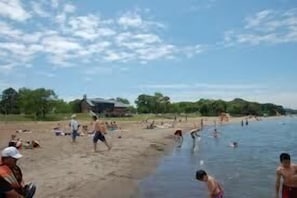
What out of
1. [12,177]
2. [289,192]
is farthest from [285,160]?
[12,177]

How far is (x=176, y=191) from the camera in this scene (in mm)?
15227

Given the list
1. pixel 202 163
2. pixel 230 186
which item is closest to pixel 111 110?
pixel 202 163

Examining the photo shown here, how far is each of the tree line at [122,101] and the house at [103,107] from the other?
4.67 meters

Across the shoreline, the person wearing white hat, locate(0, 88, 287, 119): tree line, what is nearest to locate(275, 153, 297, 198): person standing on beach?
the person wearing white hat

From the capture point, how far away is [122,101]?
5768 inches

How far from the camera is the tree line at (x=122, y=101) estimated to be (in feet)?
261

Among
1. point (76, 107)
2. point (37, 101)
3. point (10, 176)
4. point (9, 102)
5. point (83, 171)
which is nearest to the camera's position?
point (10, 176)

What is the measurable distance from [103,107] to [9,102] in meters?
22.8

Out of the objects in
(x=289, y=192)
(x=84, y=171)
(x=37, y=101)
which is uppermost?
(x=37, y=101)

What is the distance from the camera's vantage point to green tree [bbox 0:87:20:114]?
97.4 m

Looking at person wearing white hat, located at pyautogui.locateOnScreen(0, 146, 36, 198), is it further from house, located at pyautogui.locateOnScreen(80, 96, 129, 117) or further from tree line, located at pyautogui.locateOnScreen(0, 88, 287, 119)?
house, located at pyautogui.locateOnScreen(80, 96, 129, 117)

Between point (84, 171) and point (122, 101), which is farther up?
point (122, 101)

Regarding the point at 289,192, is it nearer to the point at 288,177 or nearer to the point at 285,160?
the point at 288,177

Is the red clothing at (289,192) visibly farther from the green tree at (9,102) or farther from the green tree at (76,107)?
the green tree at (76,107)
